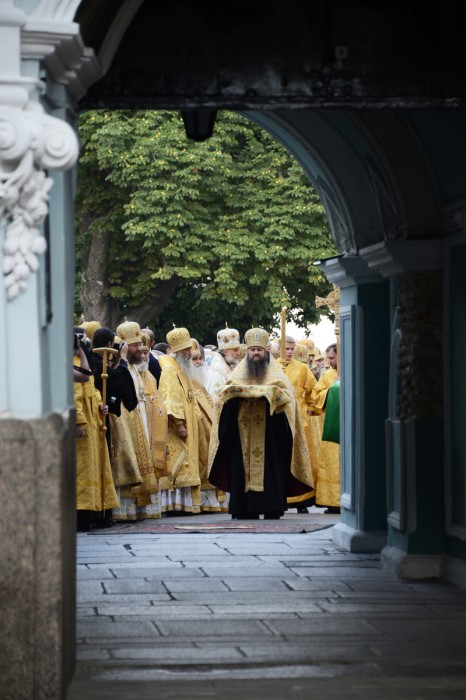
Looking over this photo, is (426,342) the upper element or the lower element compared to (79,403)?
upper

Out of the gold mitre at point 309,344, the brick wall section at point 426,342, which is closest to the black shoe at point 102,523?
the brick wall section at point 426,342

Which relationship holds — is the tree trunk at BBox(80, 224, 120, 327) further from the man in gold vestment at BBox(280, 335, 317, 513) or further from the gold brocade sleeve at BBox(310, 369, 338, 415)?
the gold brocade sleeve at BBox(310, 369, 338, 415)

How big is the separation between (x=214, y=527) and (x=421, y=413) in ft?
13.0

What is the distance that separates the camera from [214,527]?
50.9ft

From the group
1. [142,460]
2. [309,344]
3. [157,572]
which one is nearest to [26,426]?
[157,572]

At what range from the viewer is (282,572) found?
12.1 m

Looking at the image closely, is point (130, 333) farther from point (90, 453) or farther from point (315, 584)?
point (315, 584)

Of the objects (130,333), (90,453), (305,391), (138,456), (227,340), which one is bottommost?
(138,456)

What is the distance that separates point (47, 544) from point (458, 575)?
5.09 m

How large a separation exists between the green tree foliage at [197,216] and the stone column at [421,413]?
2080 cm

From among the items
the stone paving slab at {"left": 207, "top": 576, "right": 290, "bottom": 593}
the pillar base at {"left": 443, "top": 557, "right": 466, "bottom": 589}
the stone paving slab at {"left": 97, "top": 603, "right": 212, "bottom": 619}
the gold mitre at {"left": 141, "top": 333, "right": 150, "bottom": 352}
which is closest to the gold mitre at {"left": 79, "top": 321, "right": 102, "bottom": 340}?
the gold mitre at {"left": 141, "top": 333, "right": 150, "bottom": 352}

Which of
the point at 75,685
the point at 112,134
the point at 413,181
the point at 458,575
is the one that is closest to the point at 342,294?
the point at 413,181

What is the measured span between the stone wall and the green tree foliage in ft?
84.0

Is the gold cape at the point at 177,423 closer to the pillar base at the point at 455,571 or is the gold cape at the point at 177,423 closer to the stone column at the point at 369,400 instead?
the stone column at the point at 369,400
